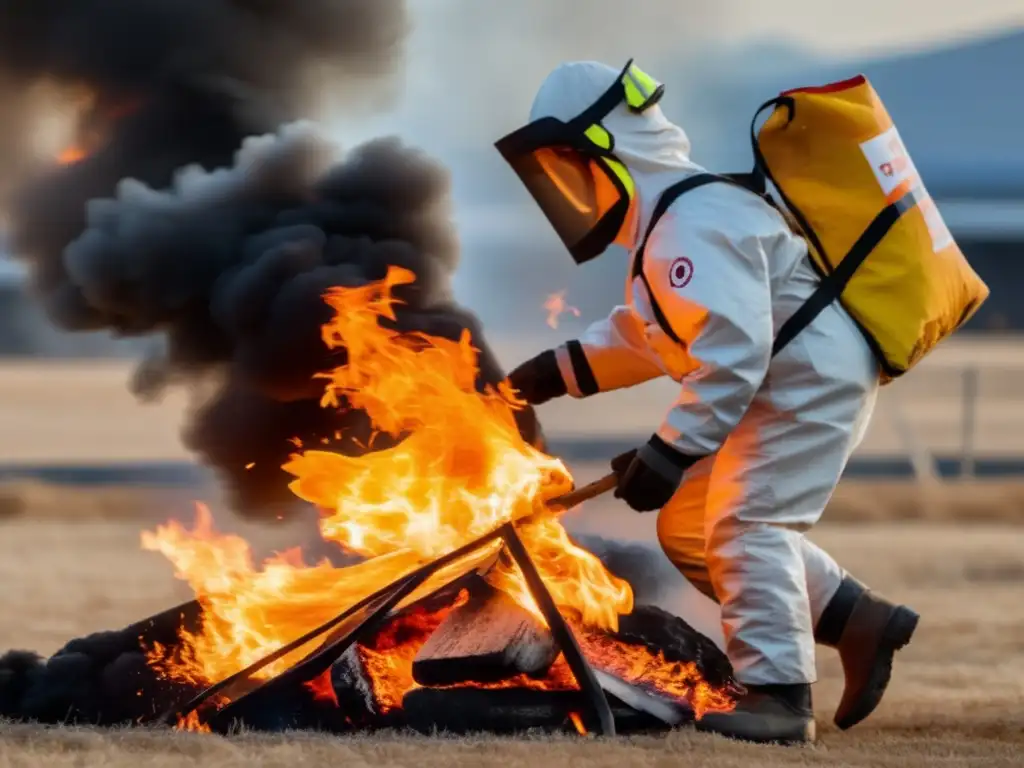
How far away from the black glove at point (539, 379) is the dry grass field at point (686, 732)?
3.20ft

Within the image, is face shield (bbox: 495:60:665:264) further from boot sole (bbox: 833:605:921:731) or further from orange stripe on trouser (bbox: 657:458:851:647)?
boot sole (bbox: 833:605:921:731)

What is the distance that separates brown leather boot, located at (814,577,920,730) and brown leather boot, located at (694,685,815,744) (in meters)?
0.27

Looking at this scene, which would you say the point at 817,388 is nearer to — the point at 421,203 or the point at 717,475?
the point at 717,475

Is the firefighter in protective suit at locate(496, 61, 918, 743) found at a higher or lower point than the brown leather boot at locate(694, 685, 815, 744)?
higher

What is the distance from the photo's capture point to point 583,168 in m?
3.14

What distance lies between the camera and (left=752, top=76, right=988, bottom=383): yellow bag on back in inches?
119

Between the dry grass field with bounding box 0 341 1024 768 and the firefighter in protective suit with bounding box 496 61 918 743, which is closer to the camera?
the dry grass field with bounding box 0 341 1024 768

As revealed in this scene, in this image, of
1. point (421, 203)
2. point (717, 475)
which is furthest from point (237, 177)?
point (717, 475)

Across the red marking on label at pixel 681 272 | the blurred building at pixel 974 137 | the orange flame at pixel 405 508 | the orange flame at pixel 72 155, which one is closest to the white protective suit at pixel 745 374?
the red marking on label at pixel 681 272

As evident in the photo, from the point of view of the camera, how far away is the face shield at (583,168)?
3.04 metres

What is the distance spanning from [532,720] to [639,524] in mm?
3628

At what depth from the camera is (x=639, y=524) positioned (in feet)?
21.3

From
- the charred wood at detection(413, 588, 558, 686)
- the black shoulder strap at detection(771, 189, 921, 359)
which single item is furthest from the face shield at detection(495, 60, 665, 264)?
the charred wood at detection(413, 588, 558, 686)

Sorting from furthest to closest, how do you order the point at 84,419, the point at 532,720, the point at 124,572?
the point at 84,419 → the point at 124,572 → the point at 532,720
